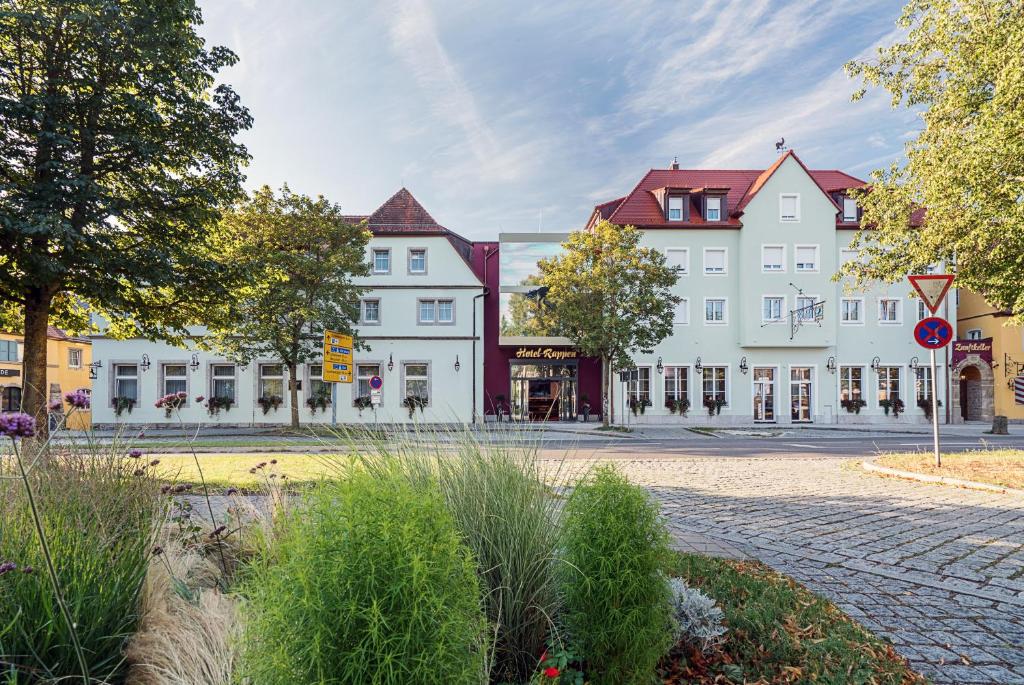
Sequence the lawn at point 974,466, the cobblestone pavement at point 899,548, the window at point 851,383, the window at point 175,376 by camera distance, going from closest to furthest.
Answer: the cobblestone pavement at point 899,548
the lawn at point 974,466
the window at point 175,376
the window at point 851,383

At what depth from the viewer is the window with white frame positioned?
1221 inches

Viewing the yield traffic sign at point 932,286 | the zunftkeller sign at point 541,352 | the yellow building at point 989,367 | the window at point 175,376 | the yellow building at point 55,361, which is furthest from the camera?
the yellow building at point 55,361

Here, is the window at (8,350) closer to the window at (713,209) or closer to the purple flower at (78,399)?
the window at (713,209)

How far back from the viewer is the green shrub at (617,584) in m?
2.40

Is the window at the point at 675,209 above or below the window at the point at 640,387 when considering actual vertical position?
above

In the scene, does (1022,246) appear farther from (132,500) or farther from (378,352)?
(378,352)

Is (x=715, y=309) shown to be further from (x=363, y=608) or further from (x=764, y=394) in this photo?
(x=363, y=608)

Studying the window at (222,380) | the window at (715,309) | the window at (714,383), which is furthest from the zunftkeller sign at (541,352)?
the window at (222,380)

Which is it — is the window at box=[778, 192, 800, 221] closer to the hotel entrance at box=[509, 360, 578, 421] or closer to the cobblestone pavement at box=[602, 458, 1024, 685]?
the hotel entrance at box=[509, 360, 578, 421]

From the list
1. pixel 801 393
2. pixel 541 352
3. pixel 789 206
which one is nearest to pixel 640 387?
pixel 541 352

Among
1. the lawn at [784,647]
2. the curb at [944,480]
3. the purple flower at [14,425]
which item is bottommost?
the curb at [944,480]

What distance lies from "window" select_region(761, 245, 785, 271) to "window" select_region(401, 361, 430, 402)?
1903 cm

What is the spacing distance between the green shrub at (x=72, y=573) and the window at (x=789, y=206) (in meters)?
34.0

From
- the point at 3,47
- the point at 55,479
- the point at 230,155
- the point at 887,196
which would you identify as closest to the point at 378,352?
the point at 230,155
